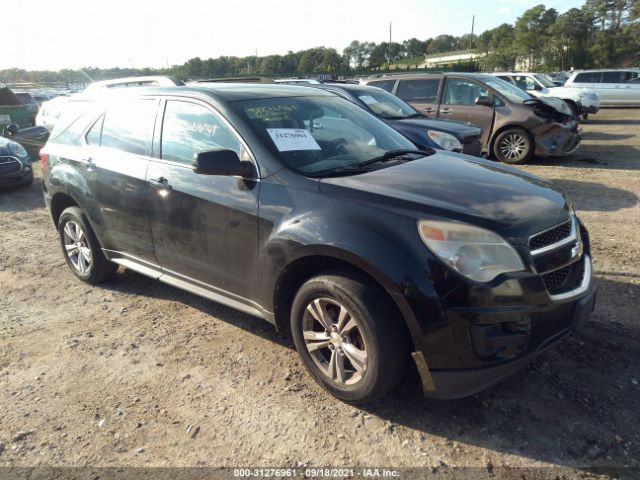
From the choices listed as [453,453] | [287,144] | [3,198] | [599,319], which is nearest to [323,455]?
[453,453]

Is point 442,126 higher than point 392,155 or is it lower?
lower

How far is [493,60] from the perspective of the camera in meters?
59.0

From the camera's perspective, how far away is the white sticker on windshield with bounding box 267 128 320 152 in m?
3.17

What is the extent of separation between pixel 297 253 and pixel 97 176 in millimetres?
2235

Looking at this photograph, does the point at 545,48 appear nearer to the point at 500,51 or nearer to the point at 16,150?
the point at 500,51

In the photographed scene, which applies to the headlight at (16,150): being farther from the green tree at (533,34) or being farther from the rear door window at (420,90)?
the green tree at (533,34)

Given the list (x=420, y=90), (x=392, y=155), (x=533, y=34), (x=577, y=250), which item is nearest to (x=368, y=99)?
(x=420, y=90)

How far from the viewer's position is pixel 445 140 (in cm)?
697

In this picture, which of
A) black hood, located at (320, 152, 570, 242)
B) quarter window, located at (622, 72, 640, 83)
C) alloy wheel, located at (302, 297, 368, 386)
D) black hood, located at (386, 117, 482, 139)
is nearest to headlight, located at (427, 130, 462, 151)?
black hood, located at (386, 117, 482, 139)

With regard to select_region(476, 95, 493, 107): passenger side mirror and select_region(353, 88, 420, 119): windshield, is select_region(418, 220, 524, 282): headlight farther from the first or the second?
select_region(476, 95, 493, 107): passenger side mirror

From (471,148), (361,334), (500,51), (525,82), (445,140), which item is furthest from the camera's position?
(500,51)

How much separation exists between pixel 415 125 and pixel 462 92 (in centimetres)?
324

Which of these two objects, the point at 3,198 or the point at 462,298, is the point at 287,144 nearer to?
the point at 462,298

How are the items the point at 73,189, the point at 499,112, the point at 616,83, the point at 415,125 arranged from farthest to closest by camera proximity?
1. the point at 616,83
2. the point at 499,112
3. the point at 415,125
4. the point at 73,189
